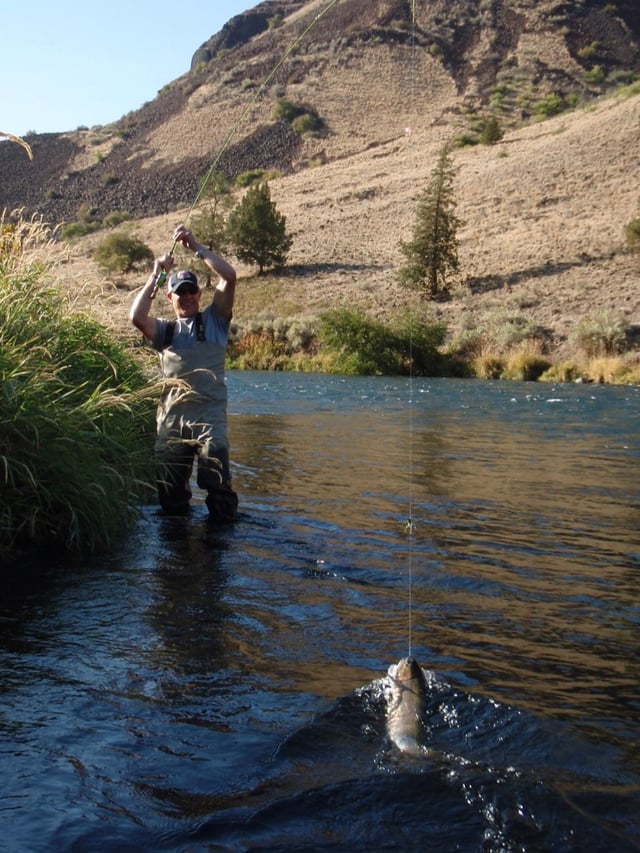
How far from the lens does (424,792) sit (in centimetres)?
338

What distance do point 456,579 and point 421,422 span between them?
11.5 meters

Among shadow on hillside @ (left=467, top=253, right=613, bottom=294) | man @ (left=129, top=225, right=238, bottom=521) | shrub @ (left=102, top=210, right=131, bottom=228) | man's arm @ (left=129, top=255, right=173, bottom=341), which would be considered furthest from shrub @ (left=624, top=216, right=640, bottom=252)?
shrub @ (left=102, top=210, right=131, bottom=228)

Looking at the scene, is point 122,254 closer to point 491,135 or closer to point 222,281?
point 491,135

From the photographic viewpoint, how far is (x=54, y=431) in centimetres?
628

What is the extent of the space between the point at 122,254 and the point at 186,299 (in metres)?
53.9

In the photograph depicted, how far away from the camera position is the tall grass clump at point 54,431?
617 cm

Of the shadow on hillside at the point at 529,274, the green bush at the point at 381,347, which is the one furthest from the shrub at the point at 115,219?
the green bush at the point at 381,347

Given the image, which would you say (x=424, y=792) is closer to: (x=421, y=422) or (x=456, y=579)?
(x=456, y=579)

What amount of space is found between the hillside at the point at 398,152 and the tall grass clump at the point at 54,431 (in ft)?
85.2

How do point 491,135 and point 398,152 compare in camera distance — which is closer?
point 491,135

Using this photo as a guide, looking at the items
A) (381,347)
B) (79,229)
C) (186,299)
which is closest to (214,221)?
(381,347)

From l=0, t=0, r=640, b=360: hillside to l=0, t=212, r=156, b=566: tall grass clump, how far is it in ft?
85.2

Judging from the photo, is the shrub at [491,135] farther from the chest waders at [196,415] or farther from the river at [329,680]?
the chest waders at [196,415]

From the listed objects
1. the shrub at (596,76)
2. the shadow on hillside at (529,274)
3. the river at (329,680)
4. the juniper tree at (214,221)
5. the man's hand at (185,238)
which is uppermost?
the shrub at (596,76)
